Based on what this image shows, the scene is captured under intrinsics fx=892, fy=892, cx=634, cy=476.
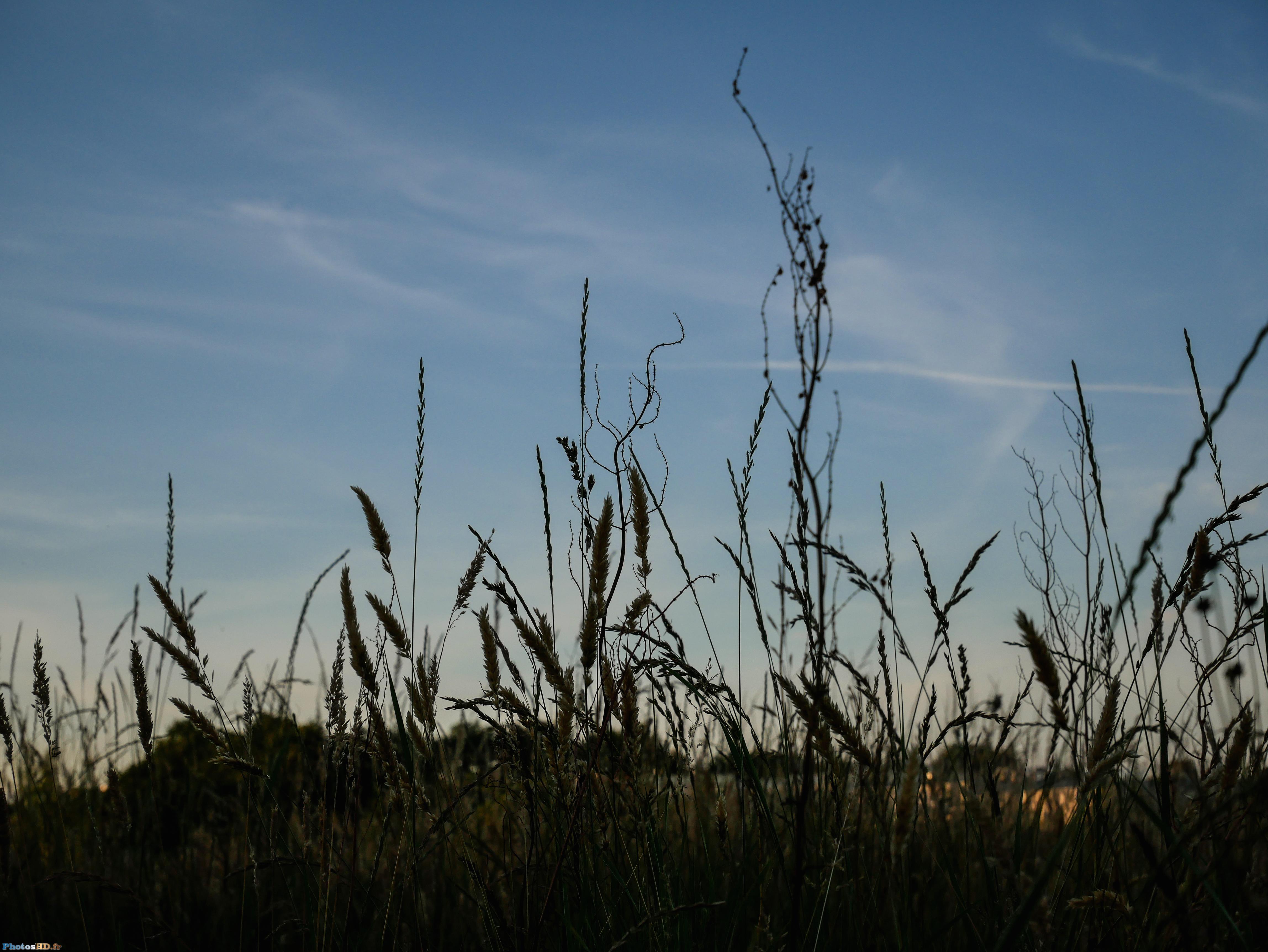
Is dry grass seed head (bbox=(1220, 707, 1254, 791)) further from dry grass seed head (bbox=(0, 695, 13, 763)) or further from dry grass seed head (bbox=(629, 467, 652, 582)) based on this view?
dry grass seed head (bbox=(0, 695, 13, 763))

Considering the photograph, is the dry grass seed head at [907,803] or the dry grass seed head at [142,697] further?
the dry grass seed head at [142,697]

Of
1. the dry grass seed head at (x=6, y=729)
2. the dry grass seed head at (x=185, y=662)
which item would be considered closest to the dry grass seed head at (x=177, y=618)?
the dry grass seed head at (x=185, y=662)

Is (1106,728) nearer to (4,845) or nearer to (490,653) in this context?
(490,653)

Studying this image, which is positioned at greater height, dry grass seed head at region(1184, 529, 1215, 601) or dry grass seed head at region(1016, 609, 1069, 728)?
dry grass seed head at region(1184, 529, 1215, 601)

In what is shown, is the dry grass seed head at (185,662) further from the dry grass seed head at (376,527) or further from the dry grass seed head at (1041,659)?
the dry grass seed head at (1041,659)

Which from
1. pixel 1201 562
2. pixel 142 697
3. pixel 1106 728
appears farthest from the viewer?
pixel 142 697

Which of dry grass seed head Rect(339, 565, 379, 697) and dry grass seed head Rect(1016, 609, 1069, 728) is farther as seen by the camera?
dry grass seed head Rect(339, 565, 379, 697)

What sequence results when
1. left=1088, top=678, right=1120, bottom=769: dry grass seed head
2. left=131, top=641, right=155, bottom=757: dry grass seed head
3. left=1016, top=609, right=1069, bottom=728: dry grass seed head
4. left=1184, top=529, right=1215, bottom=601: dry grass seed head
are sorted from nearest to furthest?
1. left=1016, top=609, right=1069, bottom=728: dry grass seed head
2. left=1088, top=678, right=1120, bottom=769: dry grass seed head
3. left=1184, top=529, right=1215, bottom=601: dry grass seed head
4. left=131, top=641, right=155, bottom=757: dry grass seed head

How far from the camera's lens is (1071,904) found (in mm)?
1031

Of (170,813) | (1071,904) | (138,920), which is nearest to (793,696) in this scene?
(1071,904)

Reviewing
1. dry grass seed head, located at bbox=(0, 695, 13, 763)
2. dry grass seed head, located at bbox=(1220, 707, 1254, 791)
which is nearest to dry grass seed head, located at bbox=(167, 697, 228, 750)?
dry grass seed head, located at bbox=(0, 695, 13, 763)

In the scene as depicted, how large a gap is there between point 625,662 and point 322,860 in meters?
0.79

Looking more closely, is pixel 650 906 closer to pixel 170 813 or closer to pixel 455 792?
pixel 455 792

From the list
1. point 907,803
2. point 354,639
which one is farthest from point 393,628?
point 907,803
